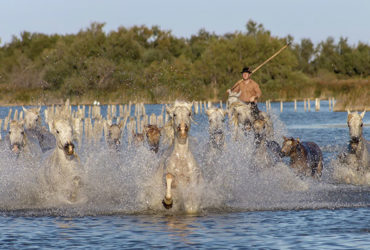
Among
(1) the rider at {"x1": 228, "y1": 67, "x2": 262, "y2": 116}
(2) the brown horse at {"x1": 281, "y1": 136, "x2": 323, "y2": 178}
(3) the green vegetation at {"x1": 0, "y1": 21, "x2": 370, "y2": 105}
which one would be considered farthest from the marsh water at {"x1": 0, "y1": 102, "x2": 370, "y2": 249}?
(3) the green vegetation at {"x1": 0, "y1": 21, "x2": 370, "y2": 105}

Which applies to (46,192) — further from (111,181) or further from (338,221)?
(338,221)

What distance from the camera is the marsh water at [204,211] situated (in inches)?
416

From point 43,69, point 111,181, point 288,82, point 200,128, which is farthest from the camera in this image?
point 43,69

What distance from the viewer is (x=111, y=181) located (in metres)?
15.3

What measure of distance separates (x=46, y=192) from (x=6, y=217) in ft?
3.35

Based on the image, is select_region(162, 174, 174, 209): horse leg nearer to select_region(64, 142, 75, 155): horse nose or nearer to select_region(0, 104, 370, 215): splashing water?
select_region(0, 104, 370, 215): splashing water

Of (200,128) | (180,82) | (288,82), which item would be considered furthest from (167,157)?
(288,82)

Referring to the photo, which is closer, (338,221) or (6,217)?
(338,221)

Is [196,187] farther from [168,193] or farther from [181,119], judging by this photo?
[181,119]

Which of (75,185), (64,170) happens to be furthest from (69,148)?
(75,185)

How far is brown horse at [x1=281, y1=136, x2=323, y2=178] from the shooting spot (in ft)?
56.9

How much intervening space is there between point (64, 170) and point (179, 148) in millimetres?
2283

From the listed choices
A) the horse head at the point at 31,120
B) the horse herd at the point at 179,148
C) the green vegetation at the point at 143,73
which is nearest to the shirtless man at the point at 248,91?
the horse herd at the point at 179,148

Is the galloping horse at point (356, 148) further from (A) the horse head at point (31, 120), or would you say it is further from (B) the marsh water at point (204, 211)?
(A) the horse head at point (31, 120)
